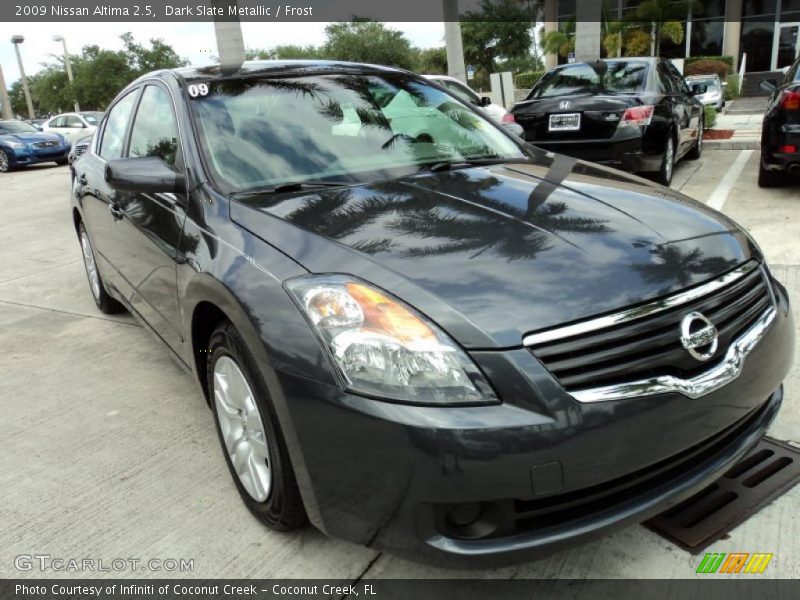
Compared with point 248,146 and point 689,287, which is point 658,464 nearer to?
point 689,287

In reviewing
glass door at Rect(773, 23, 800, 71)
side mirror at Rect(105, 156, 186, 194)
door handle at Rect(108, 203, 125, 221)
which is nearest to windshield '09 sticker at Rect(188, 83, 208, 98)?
side mirror at Rect(105, 156, 186, 194)

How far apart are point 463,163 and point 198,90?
119 cm

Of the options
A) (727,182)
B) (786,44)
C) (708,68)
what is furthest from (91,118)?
(786,44)

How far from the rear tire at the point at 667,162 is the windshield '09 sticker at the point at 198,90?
5309 mm

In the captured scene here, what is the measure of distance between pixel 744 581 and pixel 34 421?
3.11 m

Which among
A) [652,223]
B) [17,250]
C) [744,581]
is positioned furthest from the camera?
[17,250]

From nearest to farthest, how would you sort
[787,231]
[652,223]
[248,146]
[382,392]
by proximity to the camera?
[382,392], [652,223], [248,146], [787,231]

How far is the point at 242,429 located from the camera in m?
2.31

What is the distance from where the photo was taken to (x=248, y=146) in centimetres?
269

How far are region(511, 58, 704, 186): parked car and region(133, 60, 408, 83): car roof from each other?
116 inches

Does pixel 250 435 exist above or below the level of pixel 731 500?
above

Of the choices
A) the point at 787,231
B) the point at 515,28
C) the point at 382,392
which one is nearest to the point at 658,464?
the point at 382,392

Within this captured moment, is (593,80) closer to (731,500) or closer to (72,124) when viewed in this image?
(731,500)

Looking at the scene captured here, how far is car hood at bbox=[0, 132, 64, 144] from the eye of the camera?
57.0 feet
